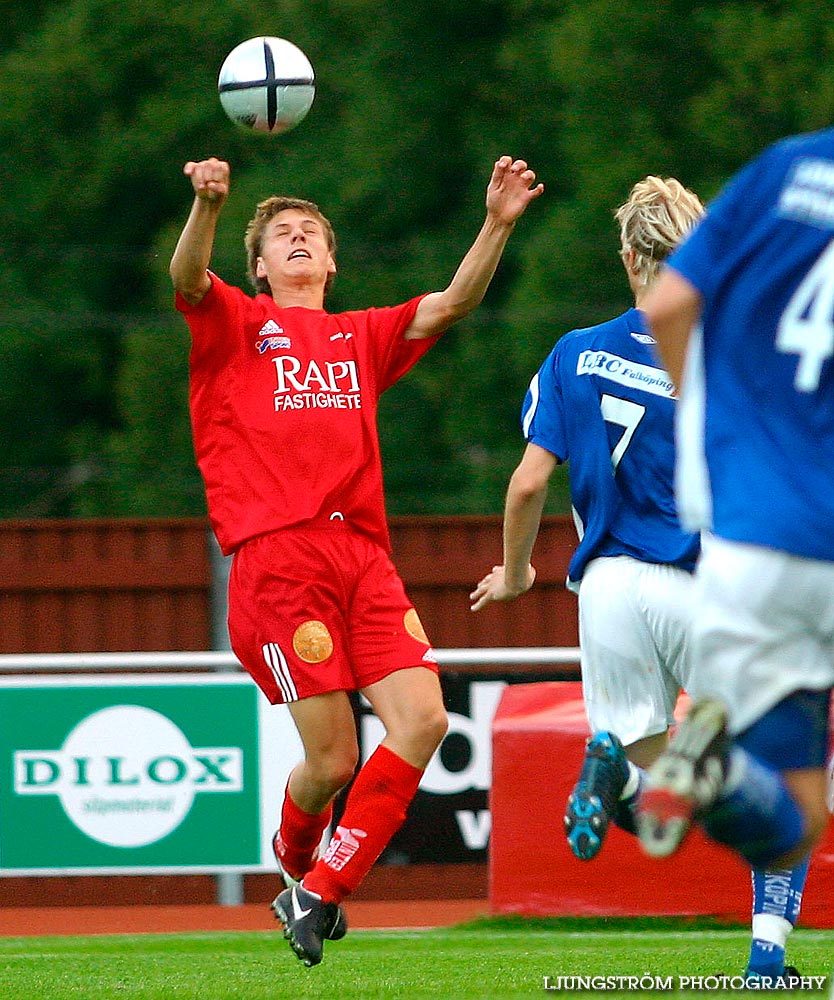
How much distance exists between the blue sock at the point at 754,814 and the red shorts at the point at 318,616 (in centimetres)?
237

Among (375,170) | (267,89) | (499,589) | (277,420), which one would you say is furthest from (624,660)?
(375,170)

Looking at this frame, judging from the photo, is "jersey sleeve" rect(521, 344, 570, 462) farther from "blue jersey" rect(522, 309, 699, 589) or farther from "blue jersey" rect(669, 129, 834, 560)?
"blue jersey" rect(669, 129, 834, 560)

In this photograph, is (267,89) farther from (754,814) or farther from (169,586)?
(169,586)

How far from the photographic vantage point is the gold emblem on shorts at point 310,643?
5852 mm

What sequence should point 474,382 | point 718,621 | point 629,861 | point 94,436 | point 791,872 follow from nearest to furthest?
1. point 718,621
2. point 791,872
3. point 629,861
4. point 474,382
5. point 94,436

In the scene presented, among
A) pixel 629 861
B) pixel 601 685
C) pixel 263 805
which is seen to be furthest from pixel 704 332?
pixel 263 805

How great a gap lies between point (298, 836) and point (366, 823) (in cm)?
46

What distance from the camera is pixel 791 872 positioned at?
5.25 metres

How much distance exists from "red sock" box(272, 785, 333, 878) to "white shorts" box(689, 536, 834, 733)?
2.72m

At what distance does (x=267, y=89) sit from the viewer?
6547 mm

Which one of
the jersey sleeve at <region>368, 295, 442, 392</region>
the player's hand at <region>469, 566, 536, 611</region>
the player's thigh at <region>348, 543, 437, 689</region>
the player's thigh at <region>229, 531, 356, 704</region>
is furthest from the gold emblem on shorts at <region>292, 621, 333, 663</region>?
the jersey sleeve at <region>368, 295, 442, 392</region>

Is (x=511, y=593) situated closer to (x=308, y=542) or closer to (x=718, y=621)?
(x=308, y=542)

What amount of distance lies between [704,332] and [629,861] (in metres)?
4.41

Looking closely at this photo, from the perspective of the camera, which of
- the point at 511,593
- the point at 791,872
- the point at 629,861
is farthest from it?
the point at 629,861
